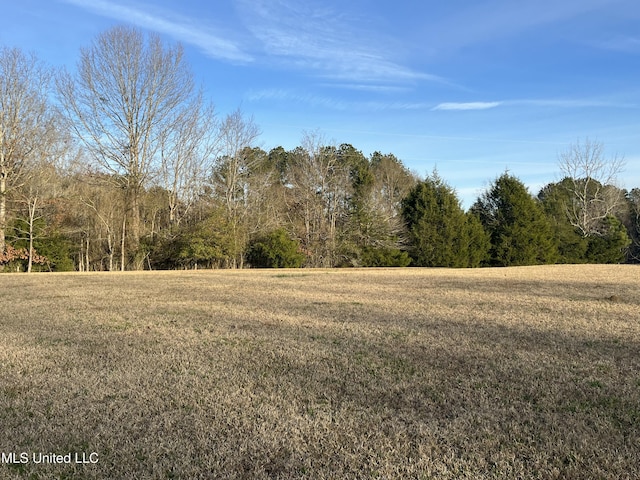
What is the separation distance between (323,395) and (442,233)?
78.2ft

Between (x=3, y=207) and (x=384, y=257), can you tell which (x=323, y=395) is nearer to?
(x=3, y=207)

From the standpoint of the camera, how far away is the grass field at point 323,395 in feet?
7.62

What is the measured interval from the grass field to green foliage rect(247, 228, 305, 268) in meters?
17.0

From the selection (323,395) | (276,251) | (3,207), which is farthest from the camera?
(276,251)

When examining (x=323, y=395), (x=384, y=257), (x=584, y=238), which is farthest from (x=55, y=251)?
(x=584, y=238)

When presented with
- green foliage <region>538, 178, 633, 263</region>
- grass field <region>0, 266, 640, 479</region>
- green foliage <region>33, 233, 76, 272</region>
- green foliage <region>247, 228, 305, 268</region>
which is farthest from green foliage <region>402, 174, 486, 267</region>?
grass field <region>0, 266, 640, 479</region>

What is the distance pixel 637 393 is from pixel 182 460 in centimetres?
318

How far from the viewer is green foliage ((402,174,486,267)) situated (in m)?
25.6

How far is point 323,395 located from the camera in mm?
3301

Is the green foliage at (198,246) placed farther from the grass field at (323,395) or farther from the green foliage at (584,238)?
the green foliage at (584,238)

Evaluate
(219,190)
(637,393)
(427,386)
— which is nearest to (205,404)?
(427,386)

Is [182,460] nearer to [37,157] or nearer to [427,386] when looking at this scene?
[427,386]

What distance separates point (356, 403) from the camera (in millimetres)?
3123

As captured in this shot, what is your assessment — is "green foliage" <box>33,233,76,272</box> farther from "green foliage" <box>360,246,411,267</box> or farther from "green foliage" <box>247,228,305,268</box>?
"green foliage" <box>360,246,411,267</box>
